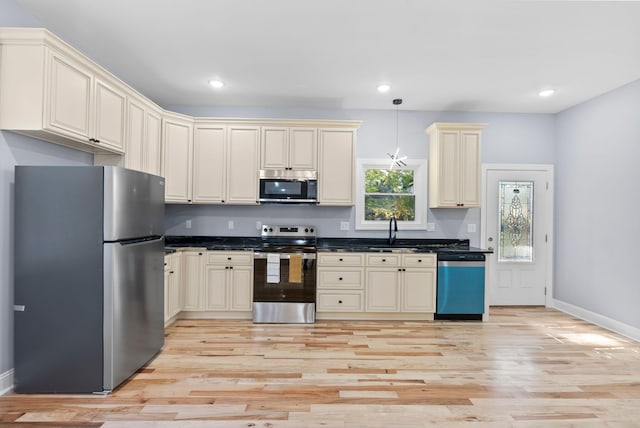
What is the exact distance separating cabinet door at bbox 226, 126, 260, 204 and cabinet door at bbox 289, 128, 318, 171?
1.47 feet

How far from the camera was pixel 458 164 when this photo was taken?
4.41 m

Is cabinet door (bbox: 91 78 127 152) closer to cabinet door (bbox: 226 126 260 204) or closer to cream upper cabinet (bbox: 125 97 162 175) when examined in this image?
cream upper cabinet (bbox: 125 97 162 175)

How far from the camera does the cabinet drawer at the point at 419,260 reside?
4.14 m

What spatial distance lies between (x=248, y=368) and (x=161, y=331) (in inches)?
37.1

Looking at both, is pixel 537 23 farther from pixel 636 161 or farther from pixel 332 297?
pixel 332 297

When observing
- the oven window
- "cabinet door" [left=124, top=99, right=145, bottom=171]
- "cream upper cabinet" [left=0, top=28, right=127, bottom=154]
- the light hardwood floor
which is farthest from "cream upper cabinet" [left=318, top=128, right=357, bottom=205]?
"cream upper cabinet" [left=0, top=28, right=127, bottom=154]

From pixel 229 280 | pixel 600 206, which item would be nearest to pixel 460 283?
pixel 600 206

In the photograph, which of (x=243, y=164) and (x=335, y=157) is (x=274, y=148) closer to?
(x=243, y=164)

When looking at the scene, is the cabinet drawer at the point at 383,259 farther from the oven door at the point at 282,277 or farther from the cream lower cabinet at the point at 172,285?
the cream lower cabinet at the point at 172,285

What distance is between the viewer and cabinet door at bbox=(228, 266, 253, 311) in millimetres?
4086

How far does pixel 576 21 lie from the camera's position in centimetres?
257

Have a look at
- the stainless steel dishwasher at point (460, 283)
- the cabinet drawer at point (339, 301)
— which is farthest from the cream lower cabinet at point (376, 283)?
the stainless steel dishwasher at point (460, 283)

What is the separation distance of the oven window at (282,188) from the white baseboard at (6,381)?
2798 millimetres

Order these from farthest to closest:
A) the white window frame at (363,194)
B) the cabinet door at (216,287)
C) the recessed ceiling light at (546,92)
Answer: the white window frame at (363,194) → the cabinet door at (216,287) → the recessed ceiling light at (546,92)
